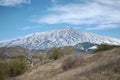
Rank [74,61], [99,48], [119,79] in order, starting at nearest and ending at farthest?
[119,79] < [74,61] < [99,48]

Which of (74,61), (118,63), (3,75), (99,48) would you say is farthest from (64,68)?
(99,48)

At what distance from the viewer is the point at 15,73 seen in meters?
62.5

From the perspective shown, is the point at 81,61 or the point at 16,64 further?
the point at 16,64

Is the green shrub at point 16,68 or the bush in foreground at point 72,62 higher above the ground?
the bush in foreground at point 72,62

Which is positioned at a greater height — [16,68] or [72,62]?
[72,62]

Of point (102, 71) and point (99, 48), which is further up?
point (102, 71)

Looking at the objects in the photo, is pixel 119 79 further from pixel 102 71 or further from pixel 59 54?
pixel 59 54

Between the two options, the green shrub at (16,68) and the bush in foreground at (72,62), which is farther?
the green shrub at (16,68)

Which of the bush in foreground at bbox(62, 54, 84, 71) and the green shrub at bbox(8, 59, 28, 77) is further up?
the bush in foreground at bbox(62, 54, 84, 71)

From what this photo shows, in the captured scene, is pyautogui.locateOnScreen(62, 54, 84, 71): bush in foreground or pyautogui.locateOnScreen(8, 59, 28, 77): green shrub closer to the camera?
pyautogui.locateOnScreen(62, 54, 84, 71): bush in foreground

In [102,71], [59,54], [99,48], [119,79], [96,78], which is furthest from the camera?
[59,54]

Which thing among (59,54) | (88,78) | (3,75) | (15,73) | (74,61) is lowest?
(59,54)

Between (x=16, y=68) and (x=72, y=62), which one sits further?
(x=16, y=68)

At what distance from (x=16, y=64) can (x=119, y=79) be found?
50.4 m
